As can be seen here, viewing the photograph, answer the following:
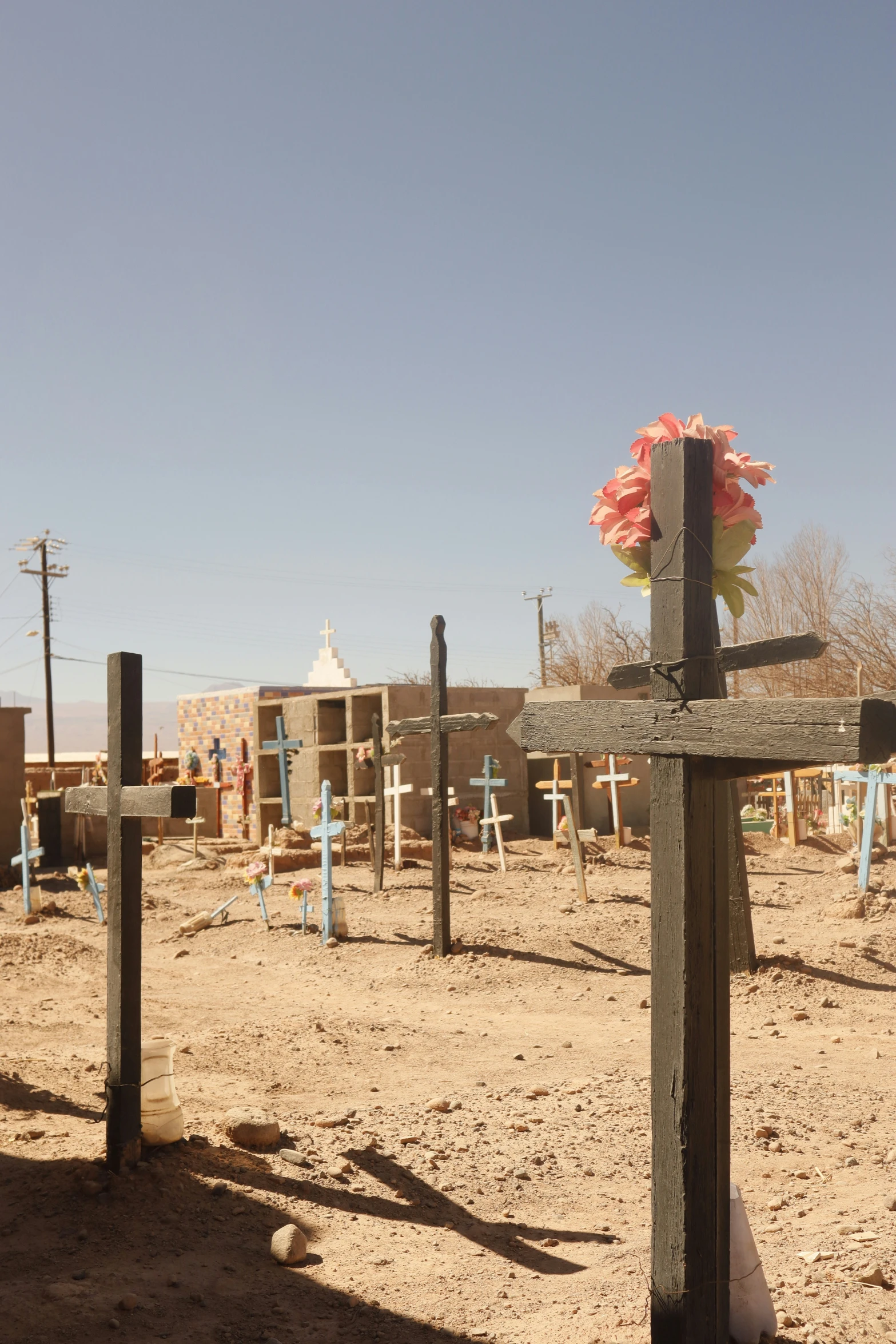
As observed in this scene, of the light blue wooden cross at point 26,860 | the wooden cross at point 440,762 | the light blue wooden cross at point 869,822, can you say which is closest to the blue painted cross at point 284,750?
the light blue wooden cross at point 26,860

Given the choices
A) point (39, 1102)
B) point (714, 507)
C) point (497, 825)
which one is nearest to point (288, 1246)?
point (39, 1102)

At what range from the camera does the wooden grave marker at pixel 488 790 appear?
14373 mm

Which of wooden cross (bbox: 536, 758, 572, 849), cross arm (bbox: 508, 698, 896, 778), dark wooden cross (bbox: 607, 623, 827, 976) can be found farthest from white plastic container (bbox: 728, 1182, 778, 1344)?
wooden cross (bbox: 536, 758, 572, 849)

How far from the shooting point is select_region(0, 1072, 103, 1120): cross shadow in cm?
485

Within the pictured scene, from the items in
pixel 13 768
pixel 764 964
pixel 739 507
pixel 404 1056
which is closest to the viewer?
pixel 739 507

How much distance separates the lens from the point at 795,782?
17.5m

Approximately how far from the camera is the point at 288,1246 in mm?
3428

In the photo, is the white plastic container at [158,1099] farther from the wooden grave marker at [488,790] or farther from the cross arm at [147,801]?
the wooden grave marker at [488,790]

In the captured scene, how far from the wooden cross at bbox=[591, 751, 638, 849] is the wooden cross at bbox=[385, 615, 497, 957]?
5654 millimetres

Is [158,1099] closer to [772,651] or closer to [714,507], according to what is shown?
[714,507]

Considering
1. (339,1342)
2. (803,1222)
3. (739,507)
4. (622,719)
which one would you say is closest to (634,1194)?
(803,1222)

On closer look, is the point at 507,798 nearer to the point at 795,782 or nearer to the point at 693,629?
the point at 795,782

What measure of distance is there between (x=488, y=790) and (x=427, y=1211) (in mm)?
11218

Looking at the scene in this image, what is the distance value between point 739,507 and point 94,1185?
321 centimetres
